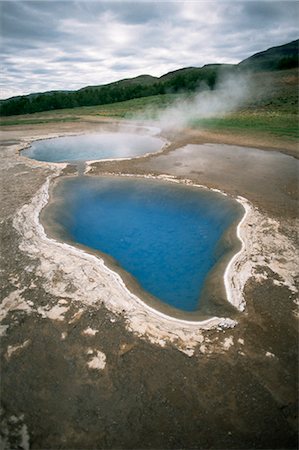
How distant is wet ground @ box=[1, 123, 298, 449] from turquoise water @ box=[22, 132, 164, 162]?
452 inches

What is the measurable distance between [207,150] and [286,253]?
10.6m

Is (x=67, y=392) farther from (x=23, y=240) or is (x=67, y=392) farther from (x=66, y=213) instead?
(x=66, y=213)

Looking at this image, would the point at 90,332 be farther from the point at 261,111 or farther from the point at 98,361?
the point at 261,111

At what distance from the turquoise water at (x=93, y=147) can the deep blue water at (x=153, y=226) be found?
5.13 metres

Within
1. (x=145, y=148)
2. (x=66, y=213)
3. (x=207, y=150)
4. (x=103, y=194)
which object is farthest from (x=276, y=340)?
(x=145, y=148)

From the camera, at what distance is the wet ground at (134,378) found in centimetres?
358

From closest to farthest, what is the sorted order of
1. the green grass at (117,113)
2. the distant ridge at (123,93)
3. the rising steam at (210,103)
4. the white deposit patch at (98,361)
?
the white deposit patch at (98,361) < the rising steam at (210,103) < the green grass at (117,113) < the distant ridge at (123,93)

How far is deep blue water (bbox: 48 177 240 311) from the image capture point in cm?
645

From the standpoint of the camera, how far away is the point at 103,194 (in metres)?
10.9

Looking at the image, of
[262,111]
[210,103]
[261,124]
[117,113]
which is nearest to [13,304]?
[261,124]

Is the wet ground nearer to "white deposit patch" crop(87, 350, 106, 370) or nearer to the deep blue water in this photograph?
"white deposit patch" crop(87, 350, 106, 370)

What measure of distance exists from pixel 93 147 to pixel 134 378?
17036 millimetres

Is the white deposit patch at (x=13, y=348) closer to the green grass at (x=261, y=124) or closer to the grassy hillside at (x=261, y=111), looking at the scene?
the grassy hillside at (x=261, y=111)

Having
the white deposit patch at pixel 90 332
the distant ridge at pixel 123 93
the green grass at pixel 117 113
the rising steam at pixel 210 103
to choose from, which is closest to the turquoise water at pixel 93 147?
the rising steam at pixel 210 103
